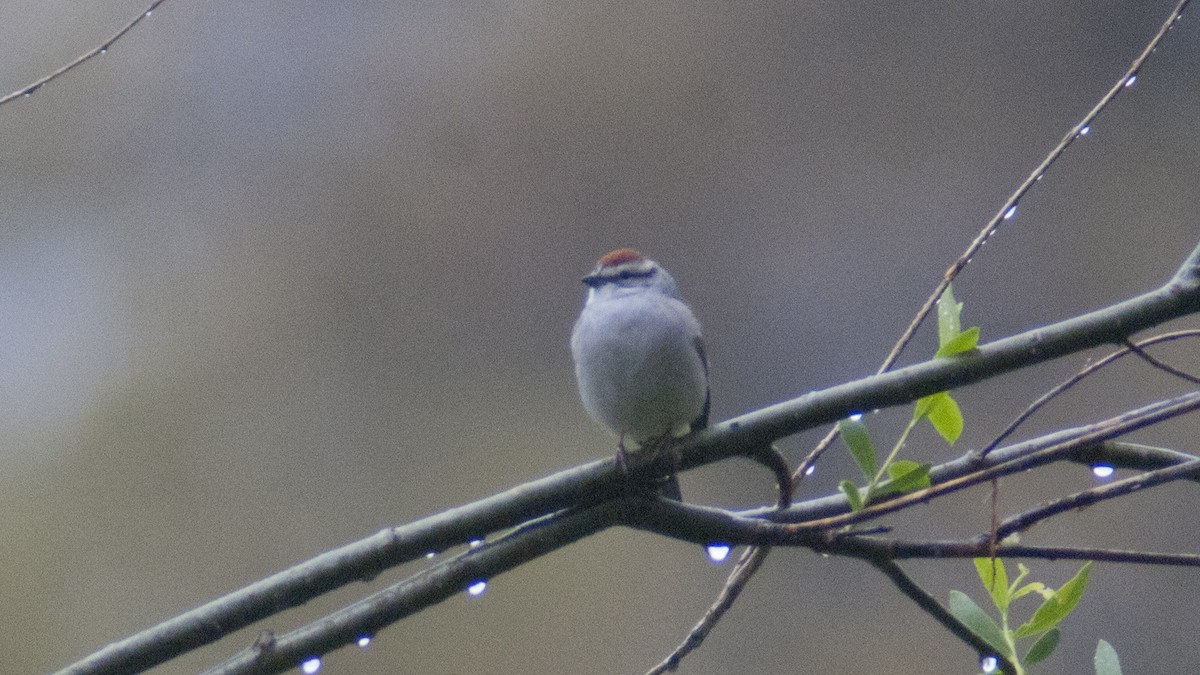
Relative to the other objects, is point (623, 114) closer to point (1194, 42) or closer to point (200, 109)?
point (200, 109)

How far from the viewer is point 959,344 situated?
143cm

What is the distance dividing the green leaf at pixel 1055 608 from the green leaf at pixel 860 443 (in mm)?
267

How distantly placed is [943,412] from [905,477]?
0.57 feet

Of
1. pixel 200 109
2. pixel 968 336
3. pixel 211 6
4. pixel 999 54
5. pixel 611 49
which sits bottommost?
pixel 968 336

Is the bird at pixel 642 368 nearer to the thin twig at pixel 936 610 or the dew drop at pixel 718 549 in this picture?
the dew drop at pixel 718 549

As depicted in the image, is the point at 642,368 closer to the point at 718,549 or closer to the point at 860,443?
the point at 718,549

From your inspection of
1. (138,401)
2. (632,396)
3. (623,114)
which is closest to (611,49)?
(623,114)

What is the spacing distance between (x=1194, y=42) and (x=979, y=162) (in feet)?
3.78

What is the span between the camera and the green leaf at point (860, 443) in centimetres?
140

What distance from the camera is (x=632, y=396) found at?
8.00ft

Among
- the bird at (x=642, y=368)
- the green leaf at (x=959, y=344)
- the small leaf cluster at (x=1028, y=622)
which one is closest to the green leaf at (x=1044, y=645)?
the small leaf cluster at (x=1028, y=622)

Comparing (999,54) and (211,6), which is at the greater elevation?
(211,6)

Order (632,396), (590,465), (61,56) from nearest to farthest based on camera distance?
(590,465) → (632,396) → (61,56)

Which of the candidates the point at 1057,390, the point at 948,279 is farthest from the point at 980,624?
the point at 948,279
